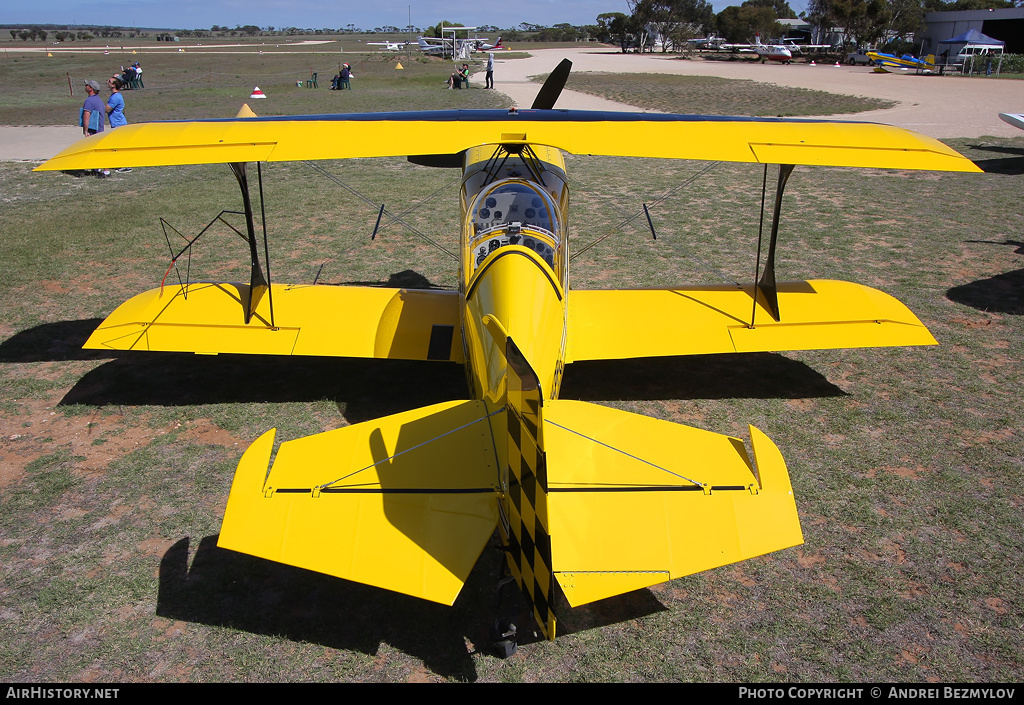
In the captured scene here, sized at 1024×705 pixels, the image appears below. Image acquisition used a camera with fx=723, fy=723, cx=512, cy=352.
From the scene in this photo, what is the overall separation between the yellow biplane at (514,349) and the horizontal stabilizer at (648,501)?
0.03ft

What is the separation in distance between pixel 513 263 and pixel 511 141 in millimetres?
1244

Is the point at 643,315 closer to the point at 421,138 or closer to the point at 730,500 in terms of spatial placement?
the point at 421,138

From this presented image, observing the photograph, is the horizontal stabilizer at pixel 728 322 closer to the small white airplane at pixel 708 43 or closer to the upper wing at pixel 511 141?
the upper wing at pixel 511 141

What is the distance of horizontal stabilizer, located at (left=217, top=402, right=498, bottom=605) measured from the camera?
3328mm

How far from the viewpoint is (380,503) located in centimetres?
357

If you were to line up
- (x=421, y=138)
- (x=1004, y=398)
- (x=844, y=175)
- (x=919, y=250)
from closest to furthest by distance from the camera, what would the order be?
(x=421, y=138) → (x=1004, y=398) → (x=919, y=250) → (x=844, y=175)

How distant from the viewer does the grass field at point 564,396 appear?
3.96 meters

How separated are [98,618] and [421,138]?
4.01 m

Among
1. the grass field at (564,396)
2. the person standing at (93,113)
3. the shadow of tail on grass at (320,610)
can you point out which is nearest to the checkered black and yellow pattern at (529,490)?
the grass field at (564,396)

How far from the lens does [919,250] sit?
1132 centimetres

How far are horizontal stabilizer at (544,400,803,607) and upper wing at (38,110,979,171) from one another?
101 inches

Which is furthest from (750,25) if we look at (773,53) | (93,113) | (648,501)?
(648,501)

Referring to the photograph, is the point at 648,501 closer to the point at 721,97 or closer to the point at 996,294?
the point at 996,294
